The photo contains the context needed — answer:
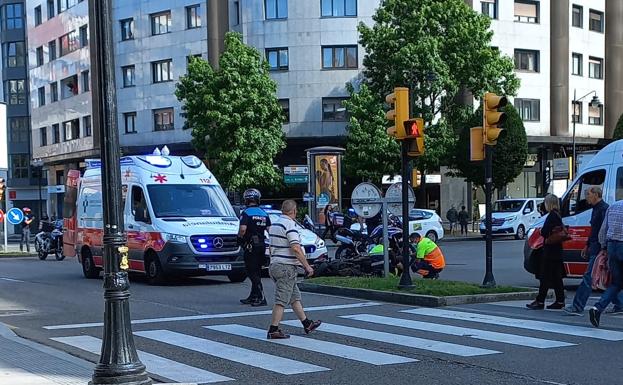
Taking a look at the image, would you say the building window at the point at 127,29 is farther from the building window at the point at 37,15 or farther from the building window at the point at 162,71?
the building window at the point at 37,15

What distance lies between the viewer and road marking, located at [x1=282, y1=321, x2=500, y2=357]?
8.77 metres

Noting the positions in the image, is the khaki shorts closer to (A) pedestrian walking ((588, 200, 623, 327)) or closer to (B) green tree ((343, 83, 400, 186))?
(A) pedestrian walking ((588, 200, 623, 327))

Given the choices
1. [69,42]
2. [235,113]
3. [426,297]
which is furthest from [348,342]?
[69,42]

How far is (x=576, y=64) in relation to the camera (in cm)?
5050

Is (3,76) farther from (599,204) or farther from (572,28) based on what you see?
(599,204)

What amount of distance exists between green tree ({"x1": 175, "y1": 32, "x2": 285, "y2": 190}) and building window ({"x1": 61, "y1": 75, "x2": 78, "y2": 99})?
19.7m

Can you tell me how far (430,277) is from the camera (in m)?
16.6

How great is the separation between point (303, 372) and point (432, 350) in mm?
1816

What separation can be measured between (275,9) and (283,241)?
126 ft

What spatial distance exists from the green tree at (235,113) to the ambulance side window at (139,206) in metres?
22.6

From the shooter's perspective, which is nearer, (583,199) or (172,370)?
(172,370)

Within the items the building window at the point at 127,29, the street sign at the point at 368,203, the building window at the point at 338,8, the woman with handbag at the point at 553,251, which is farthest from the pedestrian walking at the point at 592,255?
the building window at the point at 127,29

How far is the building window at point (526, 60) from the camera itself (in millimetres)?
48312

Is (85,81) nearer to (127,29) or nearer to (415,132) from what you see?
(127,29)
